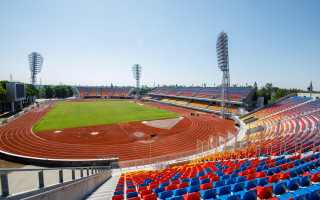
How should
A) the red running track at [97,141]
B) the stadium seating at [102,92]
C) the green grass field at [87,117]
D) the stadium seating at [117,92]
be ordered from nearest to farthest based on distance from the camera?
1. the red running track at [97,141]
2. the green grass field at [87,117]
3. the stadium seating at [102,92]
4. the stadium seating at [117,92]

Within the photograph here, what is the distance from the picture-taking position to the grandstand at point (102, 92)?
100012 mm

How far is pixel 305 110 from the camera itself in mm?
26594

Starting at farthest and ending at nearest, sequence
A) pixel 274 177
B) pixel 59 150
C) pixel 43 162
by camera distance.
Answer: pixel 59 150, pixel 43 162, pixel 274 177

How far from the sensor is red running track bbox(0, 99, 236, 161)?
18.9 m

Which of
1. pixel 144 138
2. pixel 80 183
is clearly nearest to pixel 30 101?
pixel 144 138

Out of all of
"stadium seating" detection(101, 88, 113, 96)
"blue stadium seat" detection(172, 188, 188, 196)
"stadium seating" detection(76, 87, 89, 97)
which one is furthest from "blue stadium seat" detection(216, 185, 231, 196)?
"stadium seating" detection(101, 88, 113, 96)

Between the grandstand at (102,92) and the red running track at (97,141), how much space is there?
72.0m

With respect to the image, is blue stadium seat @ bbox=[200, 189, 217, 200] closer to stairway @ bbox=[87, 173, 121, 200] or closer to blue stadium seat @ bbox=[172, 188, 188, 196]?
blue stadium seat @ bbox=[172, 188, 188, 196]

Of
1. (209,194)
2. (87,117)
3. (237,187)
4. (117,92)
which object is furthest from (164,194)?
(117,92)

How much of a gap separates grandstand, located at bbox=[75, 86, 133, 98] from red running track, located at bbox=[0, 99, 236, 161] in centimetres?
7198

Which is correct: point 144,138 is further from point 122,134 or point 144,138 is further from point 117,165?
point 117,165

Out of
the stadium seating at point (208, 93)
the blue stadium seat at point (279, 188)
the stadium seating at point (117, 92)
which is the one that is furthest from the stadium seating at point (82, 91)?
the blue stadium seat at point (279, 188)

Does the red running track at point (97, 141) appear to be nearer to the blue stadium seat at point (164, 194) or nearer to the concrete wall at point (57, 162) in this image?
the concrete wall at point (57, 162)

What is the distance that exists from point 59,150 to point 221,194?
20.4 meters
